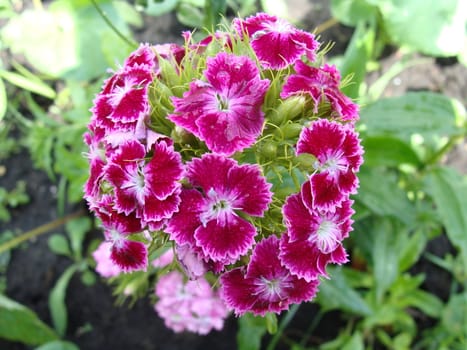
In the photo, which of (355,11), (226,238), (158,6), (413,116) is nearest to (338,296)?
(413,116)

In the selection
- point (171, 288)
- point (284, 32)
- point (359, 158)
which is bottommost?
point (171, 288)

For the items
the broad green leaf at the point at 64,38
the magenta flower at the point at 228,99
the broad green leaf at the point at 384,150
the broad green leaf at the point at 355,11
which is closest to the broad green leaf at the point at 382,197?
the broad green leaf at the point at 384,150

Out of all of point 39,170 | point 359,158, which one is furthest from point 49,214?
point 359,158

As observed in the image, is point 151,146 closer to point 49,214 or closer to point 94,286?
point 94,286

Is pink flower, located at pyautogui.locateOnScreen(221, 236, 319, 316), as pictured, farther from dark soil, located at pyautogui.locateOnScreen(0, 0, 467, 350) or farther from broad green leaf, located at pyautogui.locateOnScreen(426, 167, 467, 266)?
dark soil, located at pyautogui.locateOnScreen(0, 0, 467, 350)

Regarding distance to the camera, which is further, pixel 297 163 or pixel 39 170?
pixel 39 170

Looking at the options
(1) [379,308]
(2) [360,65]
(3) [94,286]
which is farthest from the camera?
(3) [94,286]

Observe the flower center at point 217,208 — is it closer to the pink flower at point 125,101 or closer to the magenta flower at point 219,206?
the magenta flower at point 219,206
